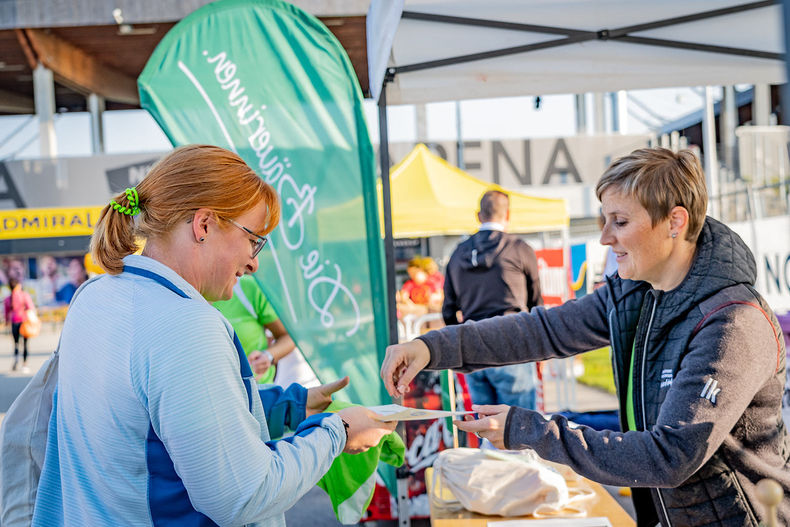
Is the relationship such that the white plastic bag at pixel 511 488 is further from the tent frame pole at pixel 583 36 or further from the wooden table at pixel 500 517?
the tent frame pole at pixel 583 36

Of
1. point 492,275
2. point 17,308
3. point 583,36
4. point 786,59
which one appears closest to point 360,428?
point 786,59

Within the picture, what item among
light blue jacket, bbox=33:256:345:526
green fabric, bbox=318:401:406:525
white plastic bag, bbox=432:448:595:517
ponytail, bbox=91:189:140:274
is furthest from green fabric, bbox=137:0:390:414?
light blue jacket, bbox=33:256:345:526

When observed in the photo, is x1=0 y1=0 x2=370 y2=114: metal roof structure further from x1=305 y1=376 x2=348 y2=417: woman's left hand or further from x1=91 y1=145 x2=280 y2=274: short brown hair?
x1=91 y1=145 x2=280 y2=274: short brown hair

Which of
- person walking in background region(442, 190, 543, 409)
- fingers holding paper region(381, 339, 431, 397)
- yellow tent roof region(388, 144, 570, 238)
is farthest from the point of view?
yellow tent roof region(388, 144, 570, 238)

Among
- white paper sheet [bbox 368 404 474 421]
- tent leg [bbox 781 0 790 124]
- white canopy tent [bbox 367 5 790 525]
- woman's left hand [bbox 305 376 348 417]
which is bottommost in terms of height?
woman's left hand [bbox 305 376 348 417]

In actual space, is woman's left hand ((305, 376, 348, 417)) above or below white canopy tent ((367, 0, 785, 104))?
below

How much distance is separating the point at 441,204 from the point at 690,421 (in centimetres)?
650

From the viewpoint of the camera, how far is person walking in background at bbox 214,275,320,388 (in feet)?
9.83

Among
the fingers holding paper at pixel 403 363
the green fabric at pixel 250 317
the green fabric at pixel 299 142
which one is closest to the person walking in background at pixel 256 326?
the green fabric at pixel 250 317

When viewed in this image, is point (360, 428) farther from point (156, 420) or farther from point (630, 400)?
point (630, 400)

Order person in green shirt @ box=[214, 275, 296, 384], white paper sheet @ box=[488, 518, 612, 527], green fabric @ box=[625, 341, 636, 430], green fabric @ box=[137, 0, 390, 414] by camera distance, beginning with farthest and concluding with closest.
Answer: person in green shirt @ box=[214, 275, 296, 384]
green fabric @ box=[137, 0, 390, 414]
white paper sheet @ box=[488, 518, 612, 527]
green fabric @ box=[625, 341, 636, 430]

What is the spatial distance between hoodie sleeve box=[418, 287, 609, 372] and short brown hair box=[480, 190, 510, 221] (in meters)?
2.78

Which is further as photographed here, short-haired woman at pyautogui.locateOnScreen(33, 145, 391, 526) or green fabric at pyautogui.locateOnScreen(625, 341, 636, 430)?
green fabric at pyautogui.locateOnScreen(625, 341, 636, 430)

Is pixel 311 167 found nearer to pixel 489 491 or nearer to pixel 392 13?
pixel 392 13
